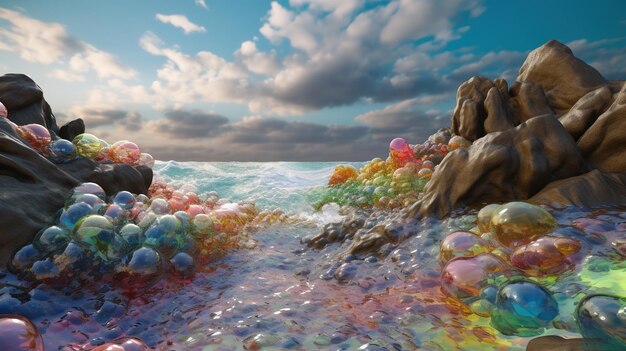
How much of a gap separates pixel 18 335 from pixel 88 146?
659 centimetres

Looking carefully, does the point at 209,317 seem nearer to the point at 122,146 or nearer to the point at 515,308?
the point at 515,308

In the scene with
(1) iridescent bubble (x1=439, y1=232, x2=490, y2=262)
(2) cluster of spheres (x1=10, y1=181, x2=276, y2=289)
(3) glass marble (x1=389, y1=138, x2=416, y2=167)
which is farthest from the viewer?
(3) glass marble (x1=389, y1=138, x2=416, y2=167)

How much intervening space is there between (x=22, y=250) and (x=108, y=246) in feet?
3.21

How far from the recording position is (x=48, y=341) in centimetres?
361

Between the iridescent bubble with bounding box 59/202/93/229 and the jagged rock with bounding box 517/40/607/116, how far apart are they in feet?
36.2

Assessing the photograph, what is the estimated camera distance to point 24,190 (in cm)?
575

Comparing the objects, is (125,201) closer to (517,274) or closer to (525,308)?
(517,274)

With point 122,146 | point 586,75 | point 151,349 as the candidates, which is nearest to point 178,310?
point 151,349

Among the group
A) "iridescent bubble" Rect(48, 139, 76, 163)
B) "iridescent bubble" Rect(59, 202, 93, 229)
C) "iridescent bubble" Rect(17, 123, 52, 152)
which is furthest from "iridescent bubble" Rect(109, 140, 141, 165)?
"iridescent bubble" Rect(59, 202, 93, 229)

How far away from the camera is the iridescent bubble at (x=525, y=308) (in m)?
2.98

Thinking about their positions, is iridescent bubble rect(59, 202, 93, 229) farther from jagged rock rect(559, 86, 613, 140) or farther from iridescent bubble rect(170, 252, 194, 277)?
jagged rock rect(559, 86, 613, 140)

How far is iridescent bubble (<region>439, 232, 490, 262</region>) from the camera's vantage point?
175 inches

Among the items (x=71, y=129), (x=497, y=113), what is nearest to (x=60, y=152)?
(x=71, y=129)

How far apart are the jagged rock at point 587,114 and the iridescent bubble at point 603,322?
634cm
